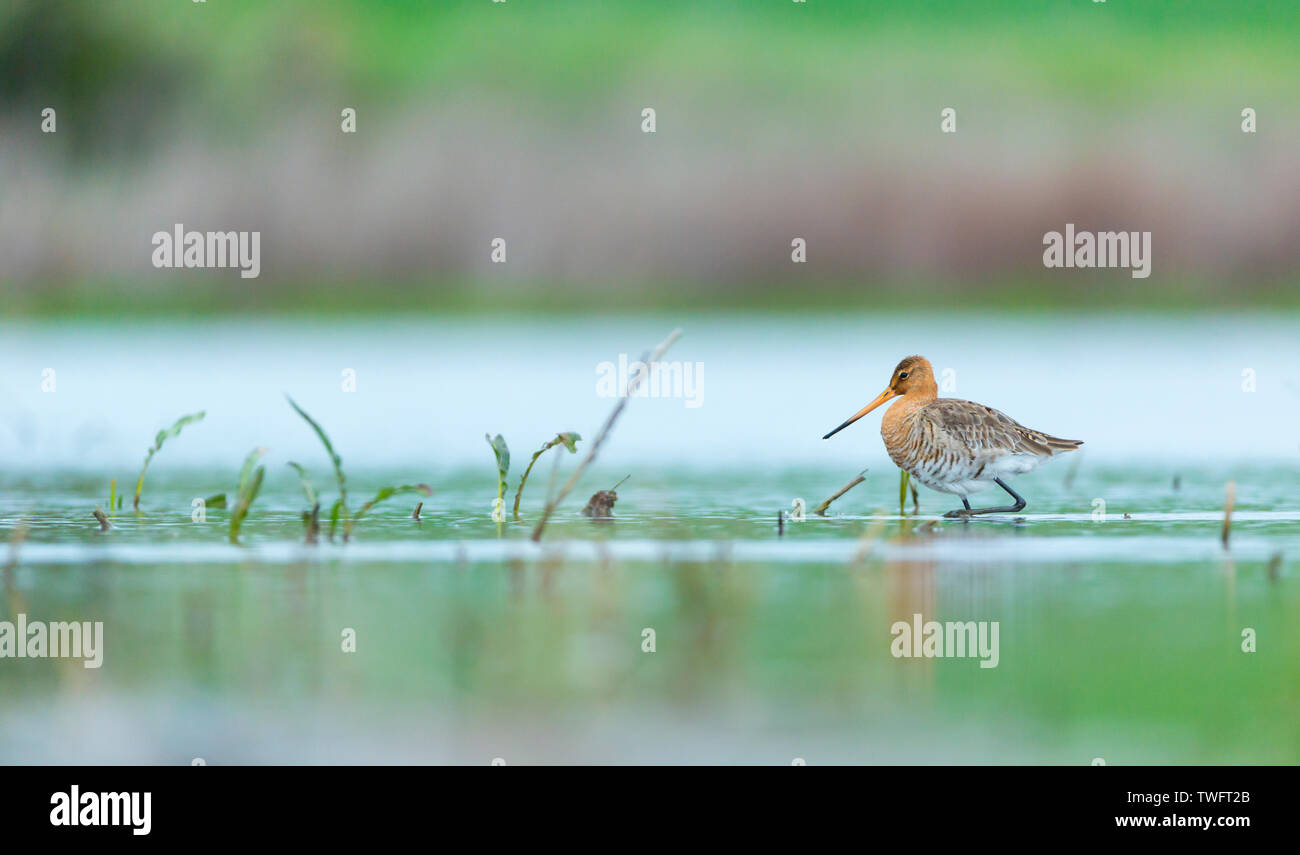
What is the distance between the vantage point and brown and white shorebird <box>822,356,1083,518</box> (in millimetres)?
7984

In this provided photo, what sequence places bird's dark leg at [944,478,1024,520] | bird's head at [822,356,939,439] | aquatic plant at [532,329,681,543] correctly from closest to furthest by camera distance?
aquatic plant at [532,329,681,543]
bird's dark leg at [944,478,1024,520]
bird's head at [822,356,939,439]

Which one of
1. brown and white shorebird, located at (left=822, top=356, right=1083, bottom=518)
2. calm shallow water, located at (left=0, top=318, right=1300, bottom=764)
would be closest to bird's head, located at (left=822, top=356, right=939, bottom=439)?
brown and white shorebird, located at (left=822, top=356, right=1083, bottom=518)

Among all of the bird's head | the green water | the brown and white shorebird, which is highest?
the bird's head

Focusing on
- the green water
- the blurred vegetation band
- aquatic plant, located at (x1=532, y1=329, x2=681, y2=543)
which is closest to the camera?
the green water

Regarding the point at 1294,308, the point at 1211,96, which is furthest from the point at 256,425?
the point at 1211,96

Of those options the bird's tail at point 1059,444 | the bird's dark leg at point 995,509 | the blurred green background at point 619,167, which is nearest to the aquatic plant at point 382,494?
the bird's dark leg at point 995,509

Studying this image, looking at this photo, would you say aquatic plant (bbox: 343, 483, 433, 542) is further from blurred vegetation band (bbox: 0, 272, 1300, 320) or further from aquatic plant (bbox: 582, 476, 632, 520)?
blurred vegetation band (bbox: 0, 272, 1300, 320)

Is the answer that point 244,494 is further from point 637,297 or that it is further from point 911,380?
point 637,297

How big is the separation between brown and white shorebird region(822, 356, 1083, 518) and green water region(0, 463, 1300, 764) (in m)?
0.23

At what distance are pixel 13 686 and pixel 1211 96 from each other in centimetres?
2002

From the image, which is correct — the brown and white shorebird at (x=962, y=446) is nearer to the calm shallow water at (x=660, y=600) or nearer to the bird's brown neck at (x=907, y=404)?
the bird's brown neck at (x=907, y=404)

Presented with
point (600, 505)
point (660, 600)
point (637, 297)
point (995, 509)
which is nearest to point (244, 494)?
point (600, 505)

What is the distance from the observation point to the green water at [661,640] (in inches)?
191

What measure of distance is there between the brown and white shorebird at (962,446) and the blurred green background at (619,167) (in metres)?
10.7
